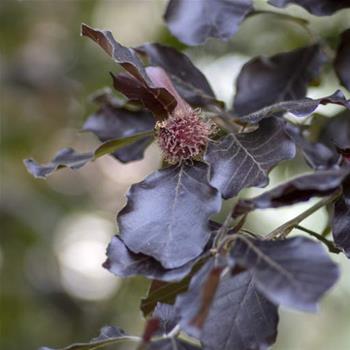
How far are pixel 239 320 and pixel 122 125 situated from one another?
11.1 inches

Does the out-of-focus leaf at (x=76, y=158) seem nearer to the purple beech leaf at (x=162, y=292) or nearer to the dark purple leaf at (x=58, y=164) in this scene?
the dark purple leaf at (x=58, y=164)

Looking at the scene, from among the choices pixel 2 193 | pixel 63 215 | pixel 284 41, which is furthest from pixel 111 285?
pixel 284 41

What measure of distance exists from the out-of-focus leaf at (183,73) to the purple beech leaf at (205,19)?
32 millimetres

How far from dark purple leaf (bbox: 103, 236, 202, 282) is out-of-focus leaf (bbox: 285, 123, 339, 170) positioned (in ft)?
0.69

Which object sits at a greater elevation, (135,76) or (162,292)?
(135,76)

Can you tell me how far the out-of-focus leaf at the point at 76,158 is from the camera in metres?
0.63

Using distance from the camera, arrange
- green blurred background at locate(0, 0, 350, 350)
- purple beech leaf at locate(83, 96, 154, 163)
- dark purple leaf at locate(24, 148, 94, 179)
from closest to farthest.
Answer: dark purple leaf at locate(24, 148, 94, 179)
purple beech leaf at locate(83, 96, 154, 163)
green blurred background at locate(0, 0, 350, 350)

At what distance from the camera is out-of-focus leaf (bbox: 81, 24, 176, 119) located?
21.3 inches

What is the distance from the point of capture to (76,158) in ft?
2.20

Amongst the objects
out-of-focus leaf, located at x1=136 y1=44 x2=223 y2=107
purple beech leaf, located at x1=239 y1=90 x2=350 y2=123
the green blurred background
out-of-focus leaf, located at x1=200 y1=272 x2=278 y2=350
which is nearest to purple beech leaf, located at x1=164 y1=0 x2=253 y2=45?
out-of-focus leaf, located at x1=136 y1=44 x2=223 y2=107

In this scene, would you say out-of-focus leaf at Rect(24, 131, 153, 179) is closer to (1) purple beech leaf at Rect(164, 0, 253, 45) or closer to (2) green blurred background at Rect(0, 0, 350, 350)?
(1) purple beech leaf at Rect(164, 0, 253, 45)

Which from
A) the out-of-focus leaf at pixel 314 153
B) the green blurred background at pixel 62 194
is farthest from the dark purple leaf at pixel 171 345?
the green blurred background at pixel 62 194

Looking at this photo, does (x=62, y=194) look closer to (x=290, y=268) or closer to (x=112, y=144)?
(x=112, y=144)

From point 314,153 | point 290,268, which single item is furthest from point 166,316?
point 314,153
